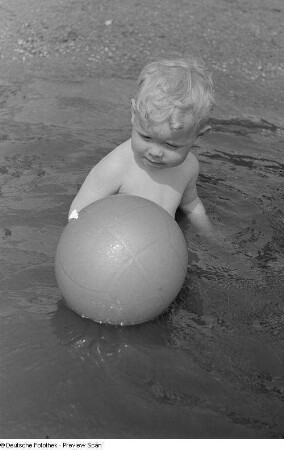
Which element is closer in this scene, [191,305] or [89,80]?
[191,305]

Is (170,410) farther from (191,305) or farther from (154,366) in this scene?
(191,305)

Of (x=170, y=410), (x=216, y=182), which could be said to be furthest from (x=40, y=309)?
(x=216, y=182)

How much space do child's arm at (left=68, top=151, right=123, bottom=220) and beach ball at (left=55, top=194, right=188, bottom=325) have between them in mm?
824

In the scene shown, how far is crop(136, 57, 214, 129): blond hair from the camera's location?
4.61 metres

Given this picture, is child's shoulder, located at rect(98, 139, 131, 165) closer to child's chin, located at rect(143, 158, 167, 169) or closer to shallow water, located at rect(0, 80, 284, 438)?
child's chin, located at rect(143, 158, 167, 169)

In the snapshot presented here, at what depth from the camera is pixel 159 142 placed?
4816mm

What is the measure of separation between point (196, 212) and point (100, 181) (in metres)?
1.06

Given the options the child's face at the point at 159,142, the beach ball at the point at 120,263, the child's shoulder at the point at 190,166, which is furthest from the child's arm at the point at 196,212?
the beach ball at the point at 120,263

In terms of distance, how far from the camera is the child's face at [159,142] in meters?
4.67

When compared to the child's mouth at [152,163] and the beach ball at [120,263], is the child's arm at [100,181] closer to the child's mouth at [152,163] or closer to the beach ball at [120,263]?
the child's mouth at [152,163]

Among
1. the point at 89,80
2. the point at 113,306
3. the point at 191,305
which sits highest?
the point at 113,306

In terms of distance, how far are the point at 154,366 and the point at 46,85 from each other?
17.3ft

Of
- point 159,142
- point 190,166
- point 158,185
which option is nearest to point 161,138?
point 159,142

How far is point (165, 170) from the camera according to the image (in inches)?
214
